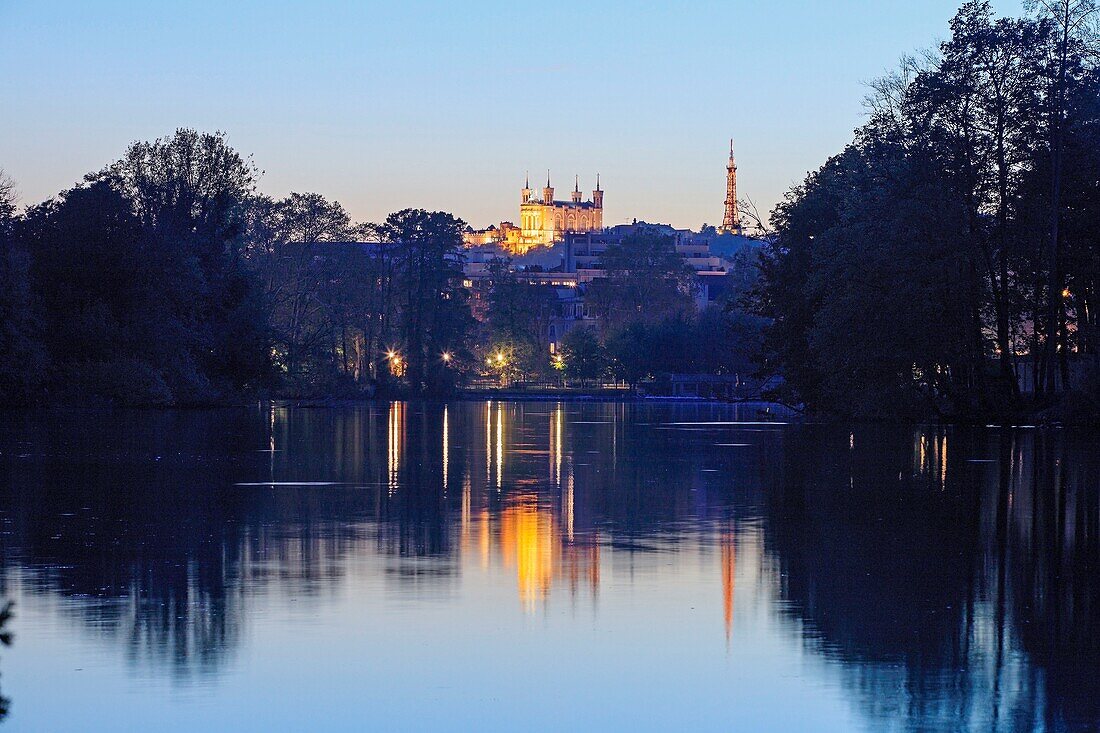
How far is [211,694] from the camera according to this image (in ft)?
31.7

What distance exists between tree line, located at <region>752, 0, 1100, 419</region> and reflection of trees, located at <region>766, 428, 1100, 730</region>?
2266 centimetres

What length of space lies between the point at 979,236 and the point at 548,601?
39.8 metres

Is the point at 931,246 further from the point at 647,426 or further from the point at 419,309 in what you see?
the point at 419,309

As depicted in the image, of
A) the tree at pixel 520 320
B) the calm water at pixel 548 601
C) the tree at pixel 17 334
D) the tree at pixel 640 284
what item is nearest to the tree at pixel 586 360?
the tree at pixel 520 320

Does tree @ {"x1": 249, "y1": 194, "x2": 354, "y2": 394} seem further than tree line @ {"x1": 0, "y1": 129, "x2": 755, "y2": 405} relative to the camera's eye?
Yes

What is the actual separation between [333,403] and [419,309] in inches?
1266

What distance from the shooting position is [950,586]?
14.0 metres

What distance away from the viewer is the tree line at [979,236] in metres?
49.3

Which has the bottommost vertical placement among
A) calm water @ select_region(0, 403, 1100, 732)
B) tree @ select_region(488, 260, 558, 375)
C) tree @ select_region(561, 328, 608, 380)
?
calm water @ select_region(0, 403, 1100, 732)

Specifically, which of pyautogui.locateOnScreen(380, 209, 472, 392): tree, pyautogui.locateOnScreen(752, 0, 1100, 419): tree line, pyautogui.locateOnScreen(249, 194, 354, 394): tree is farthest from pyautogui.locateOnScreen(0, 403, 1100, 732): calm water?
pyautogui.locateOnScreen(380, 209, 472, 392): tree

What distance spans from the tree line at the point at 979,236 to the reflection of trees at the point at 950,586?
A: 74.3 feet

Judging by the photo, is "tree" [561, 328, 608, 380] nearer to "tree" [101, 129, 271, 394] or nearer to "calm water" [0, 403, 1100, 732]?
"tree" [101, 129, 271, 394]

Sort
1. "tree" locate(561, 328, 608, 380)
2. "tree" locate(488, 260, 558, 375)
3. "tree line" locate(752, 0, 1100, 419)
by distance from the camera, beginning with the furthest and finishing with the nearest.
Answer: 1. "tree" locate(488, 260, 558, 375)
2. "tree" locate(561, 328, 608, 380)
3. "tree line" locate(752, 0, 1100, 419)

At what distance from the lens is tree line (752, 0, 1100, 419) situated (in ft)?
162
